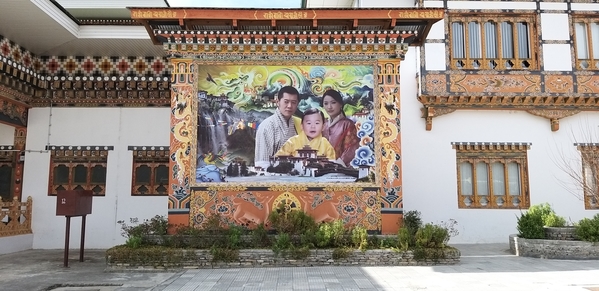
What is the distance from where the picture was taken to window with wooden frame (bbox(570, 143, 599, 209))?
1278 centimetres

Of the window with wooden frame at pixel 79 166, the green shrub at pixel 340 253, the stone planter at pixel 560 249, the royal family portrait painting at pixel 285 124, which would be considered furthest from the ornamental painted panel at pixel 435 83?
the window with wooden frame at pixel 79 166

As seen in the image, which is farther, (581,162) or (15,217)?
(581,162)

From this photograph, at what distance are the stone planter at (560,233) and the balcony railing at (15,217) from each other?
13.1 meters

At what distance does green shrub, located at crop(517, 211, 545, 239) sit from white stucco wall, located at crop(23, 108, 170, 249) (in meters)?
9.15

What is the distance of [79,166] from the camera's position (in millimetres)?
13133

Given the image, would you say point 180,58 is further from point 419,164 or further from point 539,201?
point 539,201

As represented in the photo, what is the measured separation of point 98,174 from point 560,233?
11821mm

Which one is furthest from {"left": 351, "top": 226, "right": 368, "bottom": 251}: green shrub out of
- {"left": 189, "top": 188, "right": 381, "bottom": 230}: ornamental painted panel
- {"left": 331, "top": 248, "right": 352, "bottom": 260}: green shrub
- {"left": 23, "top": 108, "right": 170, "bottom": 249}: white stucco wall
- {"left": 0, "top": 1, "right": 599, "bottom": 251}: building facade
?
{"left": 23, "top": 108, "right": 170, "bottom": 249}: white stucco wall

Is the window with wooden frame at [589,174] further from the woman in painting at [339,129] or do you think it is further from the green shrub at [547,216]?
the woman in painting at [339,129]

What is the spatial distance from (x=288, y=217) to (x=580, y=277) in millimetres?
5419

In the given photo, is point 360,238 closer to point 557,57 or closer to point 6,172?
point 557,57

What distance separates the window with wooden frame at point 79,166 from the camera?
42.9 feet

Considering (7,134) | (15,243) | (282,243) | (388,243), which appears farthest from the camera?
(7,134)

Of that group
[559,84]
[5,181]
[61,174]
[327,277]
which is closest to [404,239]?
[327,277]
